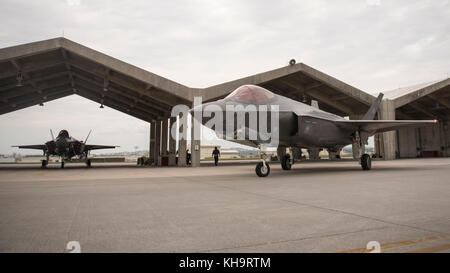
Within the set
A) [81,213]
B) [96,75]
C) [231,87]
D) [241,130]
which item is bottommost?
[81,213]

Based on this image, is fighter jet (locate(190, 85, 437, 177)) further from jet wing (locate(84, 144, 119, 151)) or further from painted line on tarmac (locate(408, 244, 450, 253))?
jet wing (locate(84, 144, 119, 151))

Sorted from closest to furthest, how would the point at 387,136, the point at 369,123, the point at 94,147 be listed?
1. the point at 369,123
2. the point at 387,136
3. the point at 94,147

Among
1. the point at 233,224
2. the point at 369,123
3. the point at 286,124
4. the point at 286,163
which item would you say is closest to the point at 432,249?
the point at 233,224

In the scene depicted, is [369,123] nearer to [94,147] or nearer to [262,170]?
[262,170]

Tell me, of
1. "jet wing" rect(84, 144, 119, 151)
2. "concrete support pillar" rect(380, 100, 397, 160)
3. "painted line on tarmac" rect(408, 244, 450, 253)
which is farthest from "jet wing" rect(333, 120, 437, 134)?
"jet wing" rect(84, 144, 119, 151)

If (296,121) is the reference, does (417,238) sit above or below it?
below

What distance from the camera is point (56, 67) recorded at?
68.7 feet

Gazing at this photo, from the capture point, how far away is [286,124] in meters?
10.9

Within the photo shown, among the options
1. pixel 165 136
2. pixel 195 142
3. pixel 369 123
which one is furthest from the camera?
pixel 165 136
